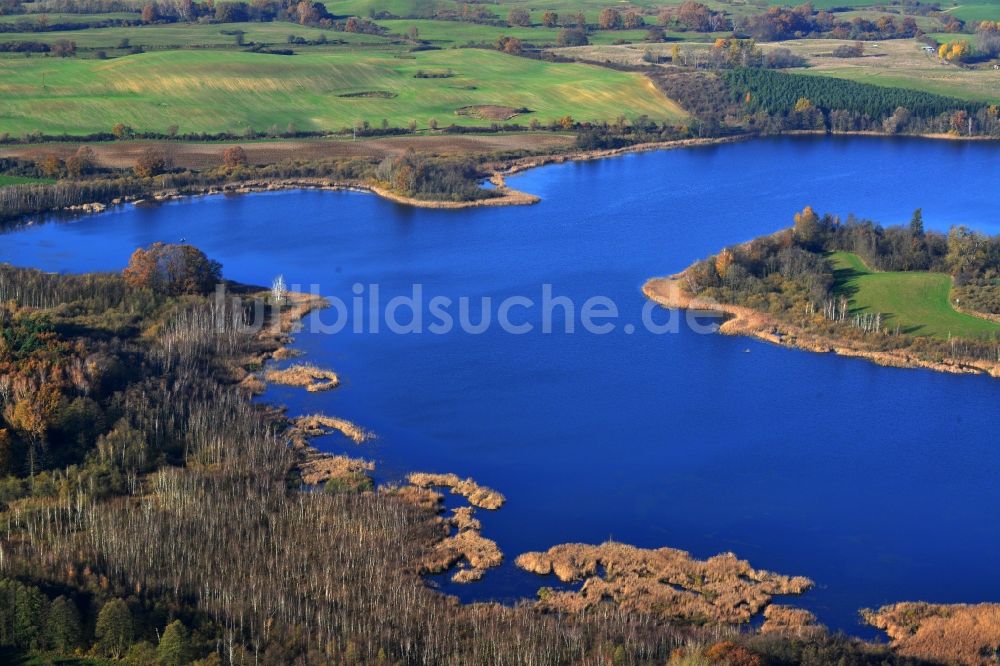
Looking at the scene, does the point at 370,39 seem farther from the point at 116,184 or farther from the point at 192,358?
the point at 192,358

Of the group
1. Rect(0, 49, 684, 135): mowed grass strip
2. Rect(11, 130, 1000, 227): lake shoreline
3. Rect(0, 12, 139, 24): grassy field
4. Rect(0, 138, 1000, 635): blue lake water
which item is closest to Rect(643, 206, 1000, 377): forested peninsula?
Rect(0, 138, 1000, 635): blue lake water

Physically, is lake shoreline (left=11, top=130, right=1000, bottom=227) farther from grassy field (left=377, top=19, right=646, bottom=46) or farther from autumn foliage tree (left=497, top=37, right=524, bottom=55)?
grassy field (left=377, top=19, right=646, bottom=46)

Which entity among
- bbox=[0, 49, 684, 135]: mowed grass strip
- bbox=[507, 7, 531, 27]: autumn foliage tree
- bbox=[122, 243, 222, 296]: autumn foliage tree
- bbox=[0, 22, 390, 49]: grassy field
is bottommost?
bbox=[122, 243, 222, 296]: autumn foliage tree

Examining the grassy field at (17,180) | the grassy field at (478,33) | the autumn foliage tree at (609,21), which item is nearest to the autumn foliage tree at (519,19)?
the grassy field at (478,33)

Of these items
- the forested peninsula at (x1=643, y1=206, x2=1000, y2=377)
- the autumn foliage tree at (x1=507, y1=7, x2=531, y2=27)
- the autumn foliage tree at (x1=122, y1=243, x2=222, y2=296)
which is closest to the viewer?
the forested peninsula at (x1=643, y1=206, x2=1000, y2=377)

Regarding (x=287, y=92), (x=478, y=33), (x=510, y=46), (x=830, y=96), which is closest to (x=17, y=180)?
(x=287, y=92)

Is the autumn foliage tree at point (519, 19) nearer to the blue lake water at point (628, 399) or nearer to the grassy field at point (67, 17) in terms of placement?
the grassy field at point (67, 17)

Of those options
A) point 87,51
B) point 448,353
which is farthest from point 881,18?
point 448,353

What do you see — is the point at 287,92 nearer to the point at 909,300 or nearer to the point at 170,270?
the point at 170,270
